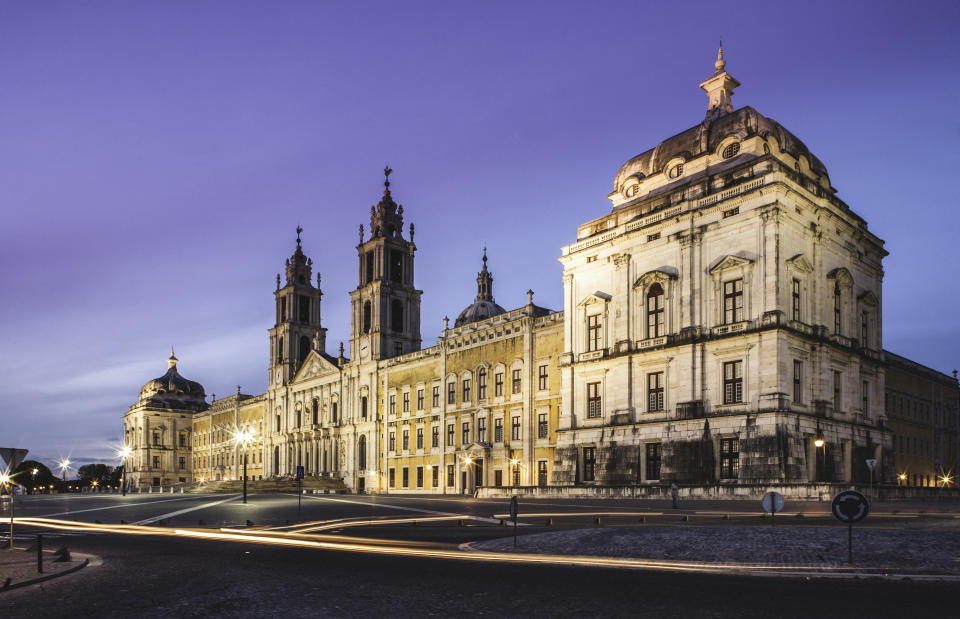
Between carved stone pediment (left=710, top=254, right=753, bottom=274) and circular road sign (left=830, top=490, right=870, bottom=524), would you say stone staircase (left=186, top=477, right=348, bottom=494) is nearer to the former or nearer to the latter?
carved stone pediment (left=710, top=254, right=753, bottom=274)

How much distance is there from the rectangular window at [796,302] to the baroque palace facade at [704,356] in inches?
5.3

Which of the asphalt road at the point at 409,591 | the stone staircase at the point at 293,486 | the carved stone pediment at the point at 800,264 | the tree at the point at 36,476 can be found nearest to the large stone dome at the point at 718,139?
the carved stone pediment at the point at 800,264

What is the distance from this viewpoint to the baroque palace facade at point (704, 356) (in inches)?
1538

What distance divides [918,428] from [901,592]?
2118 inches

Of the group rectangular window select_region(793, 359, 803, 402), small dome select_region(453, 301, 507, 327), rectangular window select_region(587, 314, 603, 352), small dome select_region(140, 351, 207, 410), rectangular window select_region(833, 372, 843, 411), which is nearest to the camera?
rectangular window select_region(793, 359, 803, 402)

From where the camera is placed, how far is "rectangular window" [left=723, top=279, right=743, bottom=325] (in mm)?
40281

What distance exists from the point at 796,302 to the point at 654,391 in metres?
8.43

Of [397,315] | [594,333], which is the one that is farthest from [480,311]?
[594,333]

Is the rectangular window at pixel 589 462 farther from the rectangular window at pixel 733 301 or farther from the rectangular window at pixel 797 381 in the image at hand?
the rectangular window at pixel 797 381

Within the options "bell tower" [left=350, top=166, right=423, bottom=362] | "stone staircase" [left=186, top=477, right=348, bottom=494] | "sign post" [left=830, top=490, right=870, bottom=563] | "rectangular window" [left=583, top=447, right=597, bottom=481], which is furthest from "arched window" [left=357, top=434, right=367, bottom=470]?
"sign post" [left=830, top=490, right=870, bottom=563]

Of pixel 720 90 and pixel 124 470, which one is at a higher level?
pixel 720 90

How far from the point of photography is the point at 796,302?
4009 cm

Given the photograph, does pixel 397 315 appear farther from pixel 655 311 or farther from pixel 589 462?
pixel 655 311

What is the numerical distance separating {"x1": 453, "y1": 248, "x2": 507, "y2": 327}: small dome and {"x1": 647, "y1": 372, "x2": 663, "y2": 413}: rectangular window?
41990 mm
